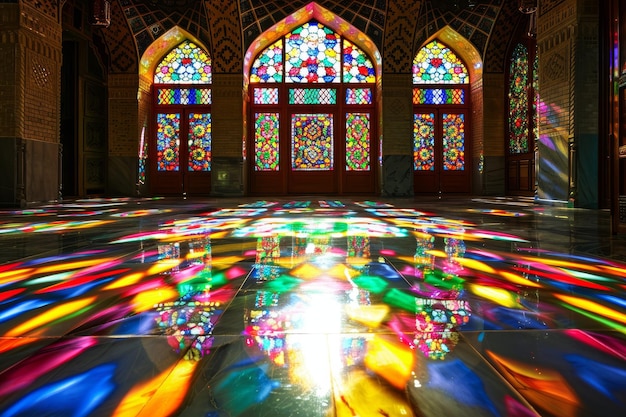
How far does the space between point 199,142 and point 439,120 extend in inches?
248

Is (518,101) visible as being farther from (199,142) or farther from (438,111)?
(199,142)

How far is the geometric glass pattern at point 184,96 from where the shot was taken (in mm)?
12031

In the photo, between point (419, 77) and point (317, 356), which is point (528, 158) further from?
point (317, 356)

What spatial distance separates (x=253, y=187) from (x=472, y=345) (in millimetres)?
11239

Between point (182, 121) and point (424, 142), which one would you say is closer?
point (182, 121)

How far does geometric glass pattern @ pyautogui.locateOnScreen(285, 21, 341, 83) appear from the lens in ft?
39.3

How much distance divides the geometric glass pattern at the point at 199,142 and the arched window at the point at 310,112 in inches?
45.0

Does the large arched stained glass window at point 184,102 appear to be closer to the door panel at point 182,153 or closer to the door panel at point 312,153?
the door panel at point 182,153

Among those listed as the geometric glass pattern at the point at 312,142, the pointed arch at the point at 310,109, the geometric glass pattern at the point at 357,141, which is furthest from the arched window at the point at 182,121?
the geometric glass pattern at the point at 357,141

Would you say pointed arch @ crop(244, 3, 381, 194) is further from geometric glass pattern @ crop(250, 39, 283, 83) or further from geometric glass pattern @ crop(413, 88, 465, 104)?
geometric glass pattern @ crop(413, 88, 465, 104)

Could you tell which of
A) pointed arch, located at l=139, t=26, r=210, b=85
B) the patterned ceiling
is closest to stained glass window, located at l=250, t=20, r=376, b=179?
the patterned ceiling

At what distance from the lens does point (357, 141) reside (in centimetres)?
1212

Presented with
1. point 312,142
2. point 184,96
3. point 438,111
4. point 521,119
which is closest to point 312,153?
point 312,142

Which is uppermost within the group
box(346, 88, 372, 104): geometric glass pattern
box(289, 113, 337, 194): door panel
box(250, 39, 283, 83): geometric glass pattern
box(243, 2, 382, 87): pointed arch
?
box(243, 2, 382, 87): pointed arch
